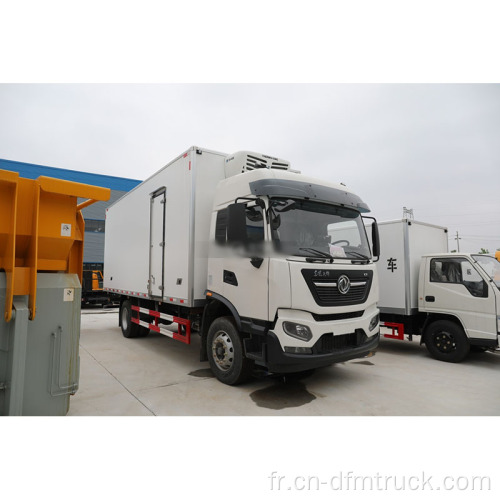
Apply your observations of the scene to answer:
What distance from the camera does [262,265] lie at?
13.0 ft

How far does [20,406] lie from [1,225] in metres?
1.64

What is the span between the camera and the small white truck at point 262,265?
3.85 metres

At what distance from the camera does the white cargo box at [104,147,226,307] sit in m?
4.98

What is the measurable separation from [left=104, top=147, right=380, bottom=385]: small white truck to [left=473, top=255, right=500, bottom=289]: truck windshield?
2470mm

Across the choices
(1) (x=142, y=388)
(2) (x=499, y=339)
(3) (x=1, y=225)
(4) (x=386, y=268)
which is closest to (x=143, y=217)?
(1) (x=142, y=388)

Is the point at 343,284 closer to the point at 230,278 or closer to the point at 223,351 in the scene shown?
the point at 230,278

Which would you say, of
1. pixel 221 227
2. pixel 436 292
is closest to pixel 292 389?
pixel 221 227

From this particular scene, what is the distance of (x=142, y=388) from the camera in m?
4.55

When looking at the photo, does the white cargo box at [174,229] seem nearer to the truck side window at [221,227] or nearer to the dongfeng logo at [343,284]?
the truck side window at [221,227]

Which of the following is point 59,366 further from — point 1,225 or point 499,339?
point 499,339

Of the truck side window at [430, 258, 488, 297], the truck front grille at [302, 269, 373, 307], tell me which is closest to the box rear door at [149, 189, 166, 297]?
the truck front grille at [302, 269, 373, 307]

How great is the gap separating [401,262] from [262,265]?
4.08 metres

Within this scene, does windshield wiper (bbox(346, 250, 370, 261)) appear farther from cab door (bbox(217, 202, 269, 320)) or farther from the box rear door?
the box rear door

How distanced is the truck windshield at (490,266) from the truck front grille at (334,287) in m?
3.00
